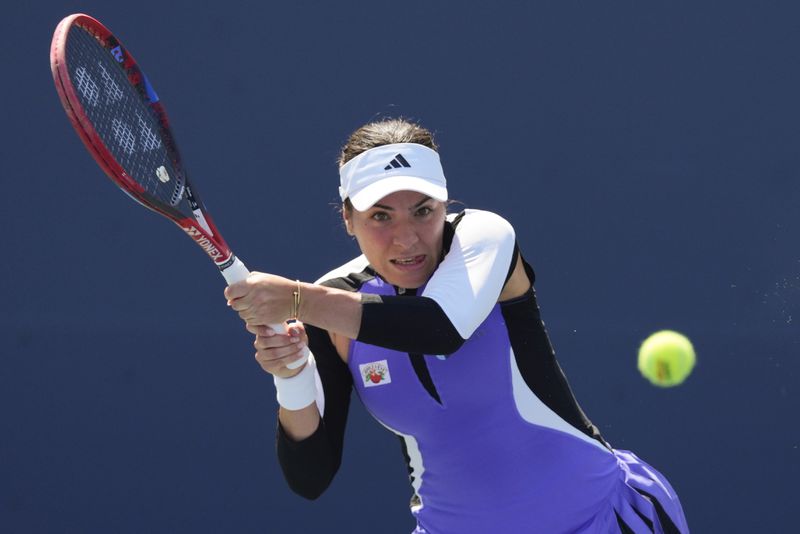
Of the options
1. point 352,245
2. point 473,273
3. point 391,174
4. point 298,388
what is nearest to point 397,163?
point 391,174

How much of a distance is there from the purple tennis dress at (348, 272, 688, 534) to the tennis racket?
0.82 feet

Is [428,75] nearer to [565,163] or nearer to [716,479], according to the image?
[565,163]

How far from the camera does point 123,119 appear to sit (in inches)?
89.7

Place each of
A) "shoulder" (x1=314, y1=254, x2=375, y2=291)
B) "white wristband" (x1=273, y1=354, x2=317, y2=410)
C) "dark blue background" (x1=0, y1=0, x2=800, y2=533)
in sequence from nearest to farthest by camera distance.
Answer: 1. "white wristband" (x1=273, y1=354, x2=317, y2=410)
2. "shoulder" (x1=314, y1=254, x2=375, y2=291)
3. "dark blue background" (x1=0, y1=0, x2=800, y2=533)

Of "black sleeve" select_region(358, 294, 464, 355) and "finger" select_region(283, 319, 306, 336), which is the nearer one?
"black sleeve" select_region(358, 294, 464, 355)

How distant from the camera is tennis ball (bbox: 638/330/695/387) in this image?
3955mm

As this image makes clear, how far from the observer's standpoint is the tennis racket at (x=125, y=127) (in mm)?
1963

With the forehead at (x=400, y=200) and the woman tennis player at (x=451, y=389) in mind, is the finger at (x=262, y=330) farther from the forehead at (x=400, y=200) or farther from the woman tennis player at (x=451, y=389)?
the forehead at (x=400, y=200)

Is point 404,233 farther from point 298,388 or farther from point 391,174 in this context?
point 298,388

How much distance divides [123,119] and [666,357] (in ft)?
8.19

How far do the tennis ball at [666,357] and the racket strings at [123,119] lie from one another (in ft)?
7.42

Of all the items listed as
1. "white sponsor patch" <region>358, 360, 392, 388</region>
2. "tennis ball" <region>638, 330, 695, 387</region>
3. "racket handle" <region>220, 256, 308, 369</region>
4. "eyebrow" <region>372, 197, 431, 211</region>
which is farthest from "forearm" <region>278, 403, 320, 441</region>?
"tennis ball" <region>638, 330, 695, 387</region>

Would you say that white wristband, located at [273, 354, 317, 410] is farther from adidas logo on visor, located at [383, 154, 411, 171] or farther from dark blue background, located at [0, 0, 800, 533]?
dark blue background, located at [0, 0, 800, 533]

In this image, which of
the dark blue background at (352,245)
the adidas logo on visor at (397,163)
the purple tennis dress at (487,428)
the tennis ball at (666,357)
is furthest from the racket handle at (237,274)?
the tennis ball at (666,357)
